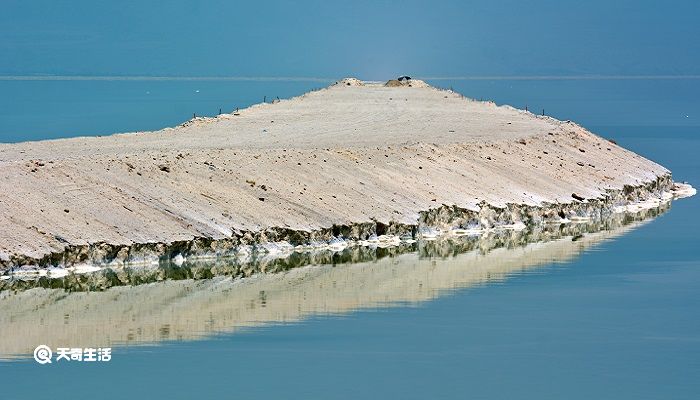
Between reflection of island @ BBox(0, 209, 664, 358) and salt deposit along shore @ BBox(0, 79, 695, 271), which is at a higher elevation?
salt deposit along shore @ BBox(0, 79, 695, 271)

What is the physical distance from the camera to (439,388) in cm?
2195

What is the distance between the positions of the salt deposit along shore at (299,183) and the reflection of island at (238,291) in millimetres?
730

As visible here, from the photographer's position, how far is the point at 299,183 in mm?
37219

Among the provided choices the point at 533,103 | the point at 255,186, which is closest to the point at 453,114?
the point at 255,186

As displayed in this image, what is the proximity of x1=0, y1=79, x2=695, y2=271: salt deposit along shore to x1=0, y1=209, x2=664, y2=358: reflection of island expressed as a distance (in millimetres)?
730

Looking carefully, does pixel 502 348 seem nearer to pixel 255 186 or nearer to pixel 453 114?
pixel 255 186

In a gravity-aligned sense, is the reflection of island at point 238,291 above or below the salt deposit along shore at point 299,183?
below

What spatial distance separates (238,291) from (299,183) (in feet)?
25.8

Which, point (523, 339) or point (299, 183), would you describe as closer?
point (523, 339)

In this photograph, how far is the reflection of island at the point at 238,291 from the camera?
25.8 m

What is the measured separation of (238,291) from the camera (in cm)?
2959

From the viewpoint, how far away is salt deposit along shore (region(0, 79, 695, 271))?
31594 mm

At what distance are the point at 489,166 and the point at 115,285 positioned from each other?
615 inches

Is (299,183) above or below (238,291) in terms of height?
above
